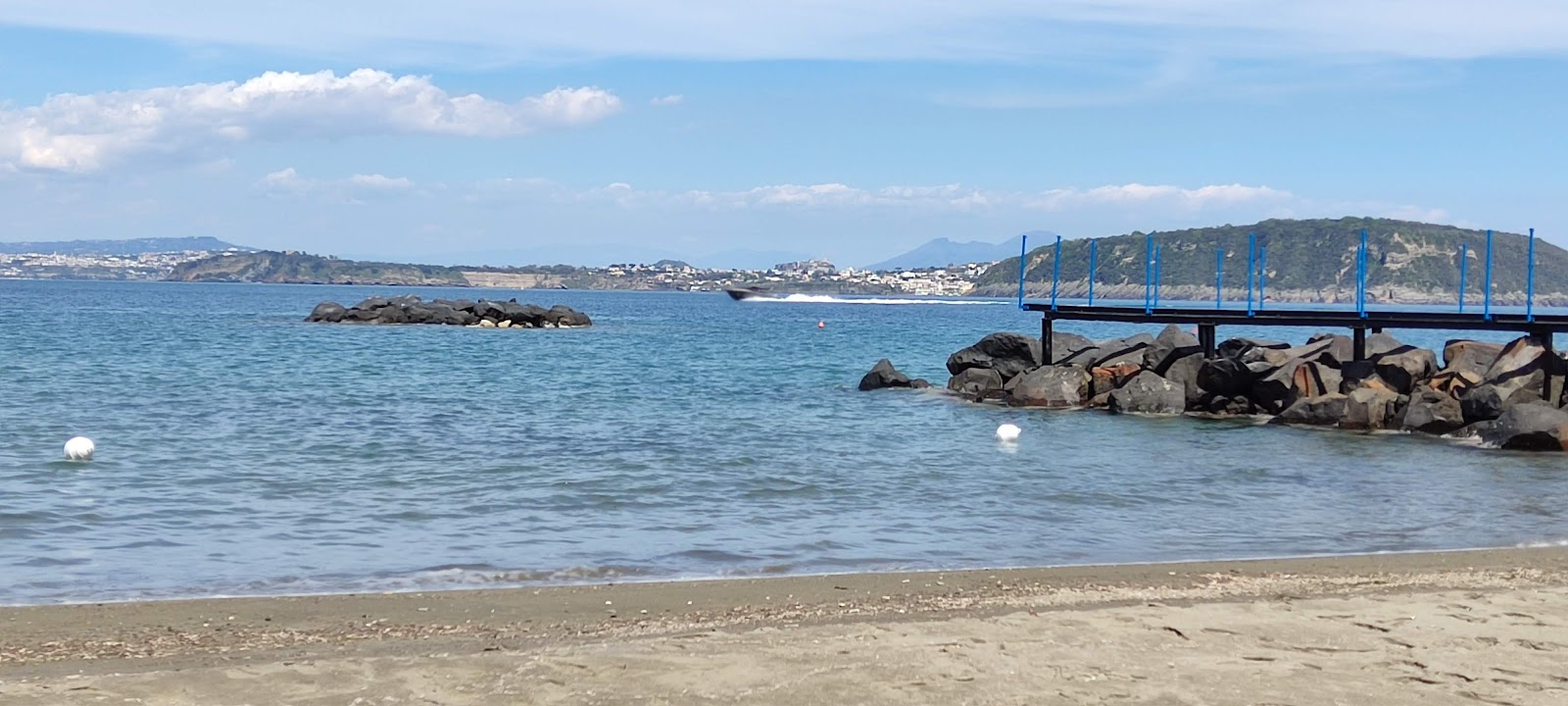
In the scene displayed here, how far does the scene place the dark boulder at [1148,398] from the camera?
30.6 metres

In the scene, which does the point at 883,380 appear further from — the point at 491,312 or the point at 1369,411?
the point at 491,312

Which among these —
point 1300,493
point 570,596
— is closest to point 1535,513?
point 1300,493

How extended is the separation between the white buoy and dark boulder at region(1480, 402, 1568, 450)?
68.0ft

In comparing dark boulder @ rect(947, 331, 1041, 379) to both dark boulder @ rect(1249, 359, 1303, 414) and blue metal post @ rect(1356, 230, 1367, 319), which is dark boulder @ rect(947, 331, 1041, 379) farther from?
blue metal post @ rect(1356, 230, 1367, 319)

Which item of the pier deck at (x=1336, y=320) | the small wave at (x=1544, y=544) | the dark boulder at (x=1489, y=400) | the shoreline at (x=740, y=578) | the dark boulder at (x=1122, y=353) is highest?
the pier deck at (x=1336, y=320)

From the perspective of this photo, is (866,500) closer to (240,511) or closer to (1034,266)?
(240,511)

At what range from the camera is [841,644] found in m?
9.23

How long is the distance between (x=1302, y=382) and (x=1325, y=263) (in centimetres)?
12489

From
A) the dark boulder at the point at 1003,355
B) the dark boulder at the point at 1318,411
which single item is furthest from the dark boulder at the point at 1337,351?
the dark boulder at the point at 1003,355

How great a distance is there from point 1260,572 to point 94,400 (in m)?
23.9

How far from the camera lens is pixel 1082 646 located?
922 cm

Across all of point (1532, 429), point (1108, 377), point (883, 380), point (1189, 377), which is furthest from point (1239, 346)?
point (1532, 429)

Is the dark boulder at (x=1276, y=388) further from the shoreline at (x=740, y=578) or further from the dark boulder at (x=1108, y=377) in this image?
the shoreline at (x=740, y=578)

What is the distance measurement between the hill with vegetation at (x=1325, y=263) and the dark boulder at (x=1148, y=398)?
Answer: 276 ft
